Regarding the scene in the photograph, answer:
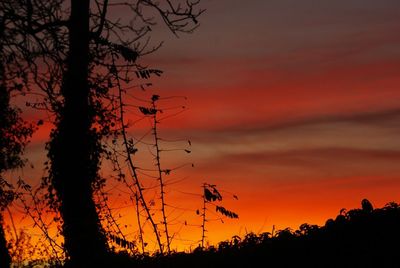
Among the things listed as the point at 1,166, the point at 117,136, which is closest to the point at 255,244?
the point at 117,136

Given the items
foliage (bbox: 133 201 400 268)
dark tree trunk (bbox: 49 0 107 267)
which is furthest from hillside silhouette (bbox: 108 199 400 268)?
dark tree trunk (bbox: 49 0 107 267)

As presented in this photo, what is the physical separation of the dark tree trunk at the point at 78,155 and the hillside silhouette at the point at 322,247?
2.44 metres

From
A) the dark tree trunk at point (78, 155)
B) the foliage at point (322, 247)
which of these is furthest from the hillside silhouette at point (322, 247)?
the dark tree trunk at point (78, 155)

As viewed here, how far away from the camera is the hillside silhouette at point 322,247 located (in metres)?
10.9

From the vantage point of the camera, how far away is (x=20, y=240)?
64.1 ft

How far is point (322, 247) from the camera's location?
11438 mm

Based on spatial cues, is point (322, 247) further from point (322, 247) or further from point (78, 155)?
point (78, 155)

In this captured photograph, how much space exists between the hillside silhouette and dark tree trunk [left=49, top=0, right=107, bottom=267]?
2.44 meters

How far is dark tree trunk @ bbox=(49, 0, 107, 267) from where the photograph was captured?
15.4 meters

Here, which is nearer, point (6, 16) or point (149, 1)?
point (6, 16)

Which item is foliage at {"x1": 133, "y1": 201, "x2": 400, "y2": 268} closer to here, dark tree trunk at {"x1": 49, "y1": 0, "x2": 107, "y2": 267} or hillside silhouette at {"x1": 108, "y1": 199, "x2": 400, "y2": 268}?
hillside silhouette at {"x1": 108, "y1": 199, "x2": 400, "y2": 268}

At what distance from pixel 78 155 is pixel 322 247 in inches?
265

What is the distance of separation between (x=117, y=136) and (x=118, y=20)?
3.18m

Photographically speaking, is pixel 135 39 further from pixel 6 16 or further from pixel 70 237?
pixel 70 237
